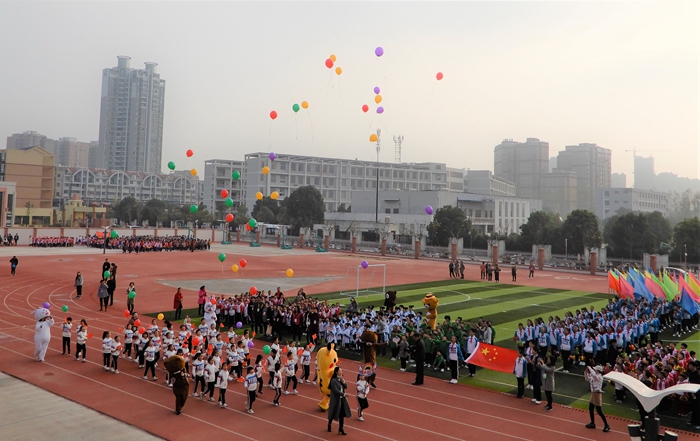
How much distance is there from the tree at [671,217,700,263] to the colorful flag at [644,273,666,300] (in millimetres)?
27921

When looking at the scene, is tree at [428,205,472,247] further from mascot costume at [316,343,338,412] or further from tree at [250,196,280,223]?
mascot costume at [316,343,338,412]

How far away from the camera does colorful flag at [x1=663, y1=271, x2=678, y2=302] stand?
24.8 meters

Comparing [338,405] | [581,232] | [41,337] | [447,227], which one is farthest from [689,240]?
[41,337]

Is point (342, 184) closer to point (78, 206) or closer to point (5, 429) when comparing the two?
point (78, 206)

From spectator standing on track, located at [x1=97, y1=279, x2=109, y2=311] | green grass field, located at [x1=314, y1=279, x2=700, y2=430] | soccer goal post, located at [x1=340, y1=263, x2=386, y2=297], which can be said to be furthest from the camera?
soccer goal post, located at [x1=340, y1=263, x2=386, y2=297]

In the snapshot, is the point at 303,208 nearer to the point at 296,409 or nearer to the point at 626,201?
the point at 296,409

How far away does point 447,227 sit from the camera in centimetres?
6856

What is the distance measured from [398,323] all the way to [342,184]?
11255cm

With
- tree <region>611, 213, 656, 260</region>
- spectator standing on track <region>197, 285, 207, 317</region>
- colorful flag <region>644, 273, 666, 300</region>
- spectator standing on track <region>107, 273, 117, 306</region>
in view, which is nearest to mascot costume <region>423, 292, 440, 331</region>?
spectator standing on track <region>197, 285, 207, 317</region>

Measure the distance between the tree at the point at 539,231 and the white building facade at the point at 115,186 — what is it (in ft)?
372

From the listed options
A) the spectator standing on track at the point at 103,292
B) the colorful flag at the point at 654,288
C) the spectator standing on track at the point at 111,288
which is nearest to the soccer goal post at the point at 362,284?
the spectator standing on track at the point at 111,288

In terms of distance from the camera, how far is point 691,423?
1230cm

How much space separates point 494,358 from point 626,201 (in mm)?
143344

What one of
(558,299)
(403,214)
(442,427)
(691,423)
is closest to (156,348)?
(442,427)
